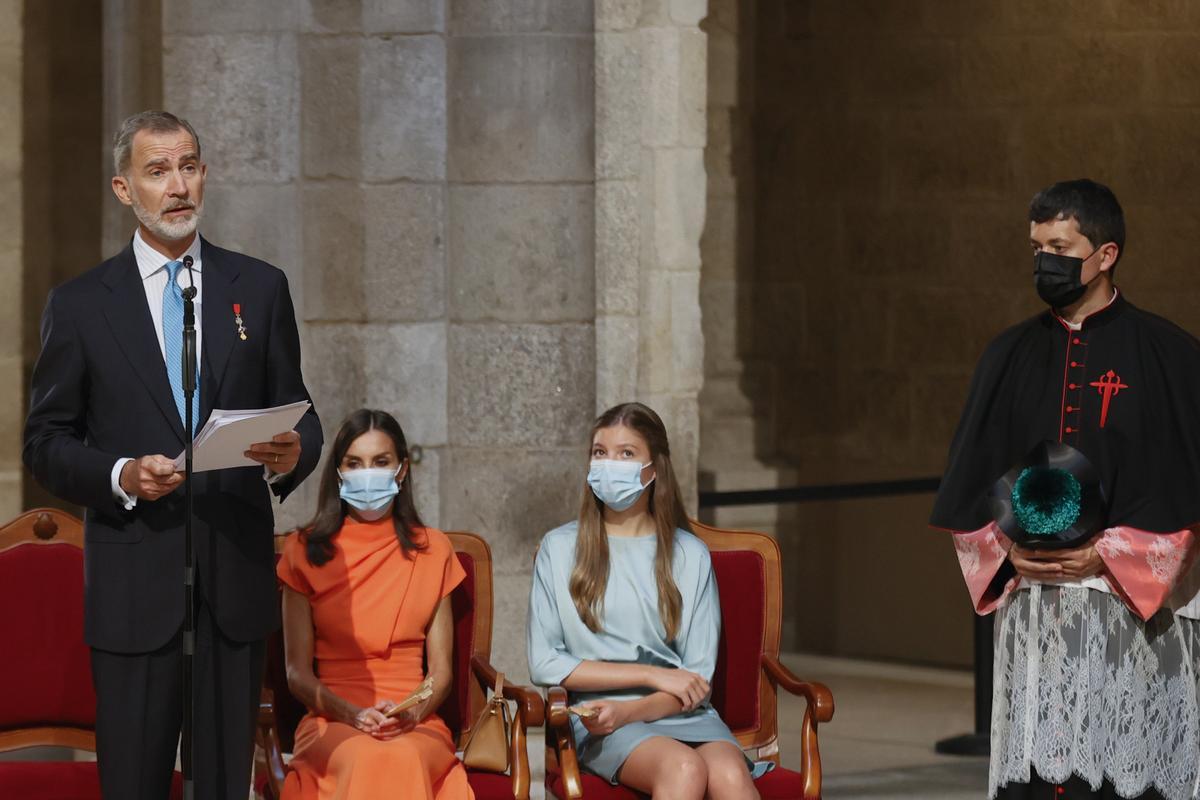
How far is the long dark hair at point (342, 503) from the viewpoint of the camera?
4340mm

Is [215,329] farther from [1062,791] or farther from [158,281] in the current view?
[1062,791]

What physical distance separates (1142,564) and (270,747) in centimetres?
184

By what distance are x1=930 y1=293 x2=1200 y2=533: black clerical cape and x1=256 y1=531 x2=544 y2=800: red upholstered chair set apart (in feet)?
3.30

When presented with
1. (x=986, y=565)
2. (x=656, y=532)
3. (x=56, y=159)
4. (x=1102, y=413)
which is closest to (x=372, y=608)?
(x=656, y=532)

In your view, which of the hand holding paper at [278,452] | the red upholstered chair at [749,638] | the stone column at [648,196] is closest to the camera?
the hand holding paper at [278,452]

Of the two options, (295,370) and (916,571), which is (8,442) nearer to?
(295,370)

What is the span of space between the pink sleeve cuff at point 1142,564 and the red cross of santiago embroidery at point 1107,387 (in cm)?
23

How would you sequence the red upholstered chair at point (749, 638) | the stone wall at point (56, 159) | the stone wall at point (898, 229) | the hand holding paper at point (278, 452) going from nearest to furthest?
1. the hand holding paper at point (278, 452)
2. the red upholstered chair at point (749, 638)
3. the stone wall at point (56, 159)
4. the stone wall at point (898, 229)

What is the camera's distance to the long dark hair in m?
4.34

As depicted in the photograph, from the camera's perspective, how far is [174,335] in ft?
11.2

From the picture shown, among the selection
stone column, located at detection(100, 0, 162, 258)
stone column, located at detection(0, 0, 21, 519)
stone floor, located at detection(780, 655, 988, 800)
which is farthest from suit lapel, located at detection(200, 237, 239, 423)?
stone column, located at detection(0, 0, 21, 519)

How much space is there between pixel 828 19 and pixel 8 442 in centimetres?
416

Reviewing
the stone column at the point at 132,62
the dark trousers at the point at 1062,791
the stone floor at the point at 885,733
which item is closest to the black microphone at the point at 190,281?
the dark trousers at the point at 1062,791

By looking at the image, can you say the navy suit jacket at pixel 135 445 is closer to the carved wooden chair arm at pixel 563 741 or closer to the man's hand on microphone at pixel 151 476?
the man's hand on microphone at pixel 151 476
